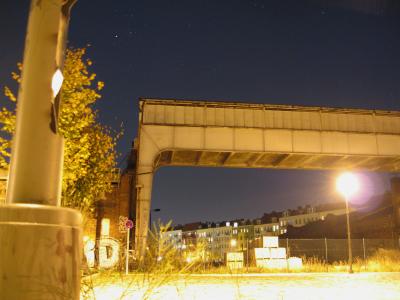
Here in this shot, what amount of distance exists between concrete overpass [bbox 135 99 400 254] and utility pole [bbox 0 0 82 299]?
24.2m

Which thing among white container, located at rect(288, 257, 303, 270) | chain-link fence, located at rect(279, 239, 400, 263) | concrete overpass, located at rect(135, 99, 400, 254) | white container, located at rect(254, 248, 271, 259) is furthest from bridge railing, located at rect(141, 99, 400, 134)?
chain-link fence, located at rect(279, 239, 400, 263)

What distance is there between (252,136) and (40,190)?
2638 centimetres

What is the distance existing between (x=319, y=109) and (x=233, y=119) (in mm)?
6155

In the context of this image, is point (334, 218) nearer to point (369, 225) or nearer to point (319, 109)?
point (369, 225)

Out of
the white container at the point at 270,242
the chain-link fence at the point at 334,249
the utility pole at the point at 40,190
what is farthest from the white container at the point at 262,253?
the utility pole at the point at 40,190

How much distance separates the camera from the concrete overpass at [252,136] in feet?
92.8

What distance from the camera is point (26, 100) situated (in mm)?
3395

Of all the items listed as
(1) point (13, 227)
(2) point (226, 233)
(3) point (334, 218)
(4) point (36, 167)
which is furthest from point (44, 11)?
(2) point (226, 233)

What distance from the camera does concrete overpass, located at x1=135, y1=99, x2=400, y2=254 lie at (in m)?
28.3

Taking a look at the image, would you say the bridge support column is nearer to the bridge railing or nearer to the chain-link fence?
the bridge railing

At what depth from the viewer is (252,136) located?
29.2 metres

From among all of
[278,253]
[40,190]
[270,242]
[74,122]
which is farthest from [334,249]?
[40,190]

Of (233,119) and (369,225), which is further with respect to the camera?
(369,225)

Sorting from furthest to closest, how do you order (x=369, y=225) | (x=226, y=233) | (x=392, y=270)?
(x=226, y=233), (x=369, y=225), (x=392, y=270)
